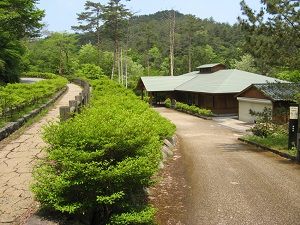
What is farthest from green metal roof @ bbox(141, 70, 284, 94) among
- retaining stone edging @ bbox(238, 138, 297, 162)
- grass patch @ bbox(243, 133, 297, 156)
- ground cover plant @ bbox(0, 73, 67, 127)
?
ground cover plant @ bbox(0, 73, 67, 127)

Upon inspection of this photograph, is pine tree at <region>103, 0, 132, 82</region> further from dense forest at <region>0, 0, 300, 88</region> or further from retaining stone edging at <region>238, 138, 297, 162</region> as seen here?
retaining stone edging at <region>238, 138, 297, 162</region>

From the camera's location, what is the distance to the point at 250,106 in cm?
3250

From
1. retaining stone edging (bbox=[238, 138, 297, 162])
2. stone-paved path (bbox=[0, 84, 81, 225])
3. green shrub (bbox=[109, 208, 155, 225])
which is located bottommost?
retaining stone edging (bbox=[238, 138, 297, 162])

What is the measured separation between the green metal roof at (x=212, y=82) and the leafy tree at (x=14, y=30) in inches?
723

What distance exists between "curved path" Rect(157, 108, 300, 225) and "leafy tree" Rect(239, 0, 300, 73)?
4.81m

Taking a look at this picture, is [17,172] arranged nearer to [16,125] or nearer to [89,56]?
[16,125]

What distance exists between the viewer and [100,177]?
5750 mm

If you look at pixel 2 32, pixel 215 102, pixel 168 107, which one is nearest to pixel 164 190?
pixel 2 32

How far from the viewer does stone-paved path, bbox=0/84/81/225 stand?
20.4ft

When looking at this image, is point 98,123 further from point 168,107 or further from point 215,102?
point 168,107

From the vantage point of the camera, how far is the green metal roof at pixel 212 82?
38500mm

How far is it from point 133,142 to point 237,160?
9.33 meters

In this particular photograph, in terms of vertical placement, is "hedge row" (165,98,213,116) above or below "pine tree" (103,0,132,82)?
below

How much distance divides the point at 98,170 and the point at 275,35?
14692 millimetres
